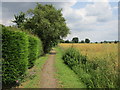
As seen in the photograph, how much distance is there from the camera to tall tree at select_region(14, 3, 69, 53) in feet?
88.0

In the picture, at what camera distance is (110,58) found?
8.00 m

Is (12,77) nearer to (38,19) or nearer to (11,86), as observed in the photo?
(11,86)

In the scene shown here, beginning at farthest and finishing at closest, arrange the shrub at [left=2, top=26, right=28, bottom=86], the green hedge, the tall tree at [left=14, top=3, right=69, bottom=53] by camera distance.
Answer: the tall tree at [left=14, top=3, right=69, bottom=53]
the green hedge
the shrub at [left=2, top=26, right=28, bottom=86]

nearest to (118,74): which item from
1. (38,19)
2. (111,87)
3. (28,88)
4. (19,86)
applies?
(111,87)

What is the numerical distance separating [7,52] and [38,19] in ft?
70.9

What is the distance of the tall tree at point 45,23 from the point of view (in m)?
26.8

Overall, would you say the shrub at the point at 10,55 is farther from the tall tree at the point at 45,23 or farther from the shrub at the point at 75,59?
the tall tree at the point at 45,23

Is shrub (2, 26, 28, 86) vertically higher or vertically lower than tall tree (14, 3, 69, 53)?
lower

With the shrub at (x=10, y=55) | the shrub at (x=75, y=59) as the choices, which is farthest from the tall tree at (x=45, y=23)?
the shrub at (x=10, y=55)

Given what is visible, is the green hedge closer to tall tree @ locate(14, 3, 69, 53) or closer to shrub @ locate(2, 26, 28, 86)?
shrub @ locate(2, 26, 28, 86)

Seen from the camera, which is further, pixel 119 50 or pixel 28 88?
pixel 119 50

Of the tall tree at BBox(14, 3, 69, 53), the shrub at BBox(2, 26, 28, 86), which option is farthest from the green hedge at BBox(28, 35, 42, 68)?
the tall tree at BBox(14, 3, 69, 53)

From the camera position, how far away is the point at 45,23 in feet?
85.9

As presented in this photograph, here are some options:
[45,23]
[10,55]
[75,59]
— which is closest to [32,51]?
[75,59]
